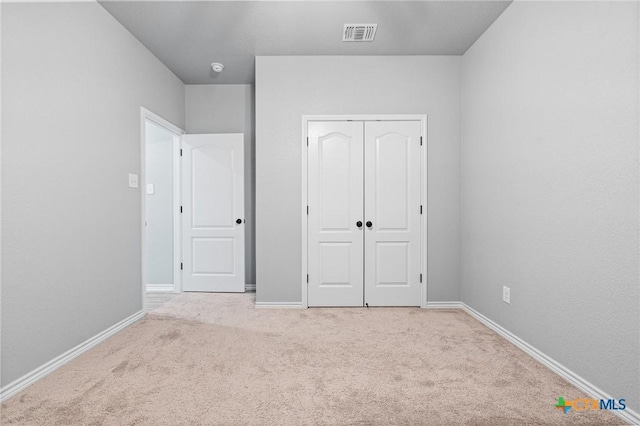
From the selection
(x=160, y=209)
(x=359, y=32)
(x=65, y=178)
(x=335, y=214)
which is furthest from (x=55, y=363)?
(x=359, y=32)

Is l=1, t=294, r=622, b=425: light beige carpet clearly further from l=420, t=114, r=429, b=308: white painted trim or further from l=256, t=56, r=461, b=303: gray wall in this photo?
l=256, t=56, r=461, b=303: gray wall

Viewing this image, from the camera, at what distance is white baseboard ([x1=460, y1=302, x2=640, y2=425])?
1539 millimetres

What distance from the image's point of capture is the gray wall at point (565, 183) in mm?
1576

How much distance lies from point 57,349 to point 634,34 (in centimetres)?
402

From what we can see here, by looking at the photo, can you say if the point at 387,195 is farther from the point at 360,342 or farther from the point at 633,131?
the point at 633,131

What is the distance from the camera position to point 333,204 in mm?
3340

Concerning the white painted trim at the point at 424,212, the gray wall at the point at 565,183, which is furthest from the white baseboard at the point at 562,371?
the white painted trim at the point at 424,212

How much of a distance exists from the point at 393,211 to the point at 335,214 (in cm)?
66

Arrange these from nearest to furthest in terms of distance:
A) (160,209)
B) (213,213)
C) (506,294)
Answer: (506,294), (213,213), (160,209)

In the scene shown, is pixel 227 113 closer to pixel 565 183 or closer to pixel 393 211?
pixel 393 211

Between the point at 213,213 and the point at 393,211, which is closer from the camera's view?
the point at 393,211

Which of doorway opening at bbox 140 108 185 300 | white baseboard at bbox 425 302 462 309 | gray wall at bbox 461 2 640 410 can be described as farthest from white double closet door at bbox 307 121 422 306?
doorway opening at bbox 140 108 185 300

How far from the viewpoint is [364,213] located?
333 centimetres

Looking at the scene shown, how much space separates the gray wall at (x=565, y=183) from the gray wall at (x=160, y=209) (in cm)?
389
